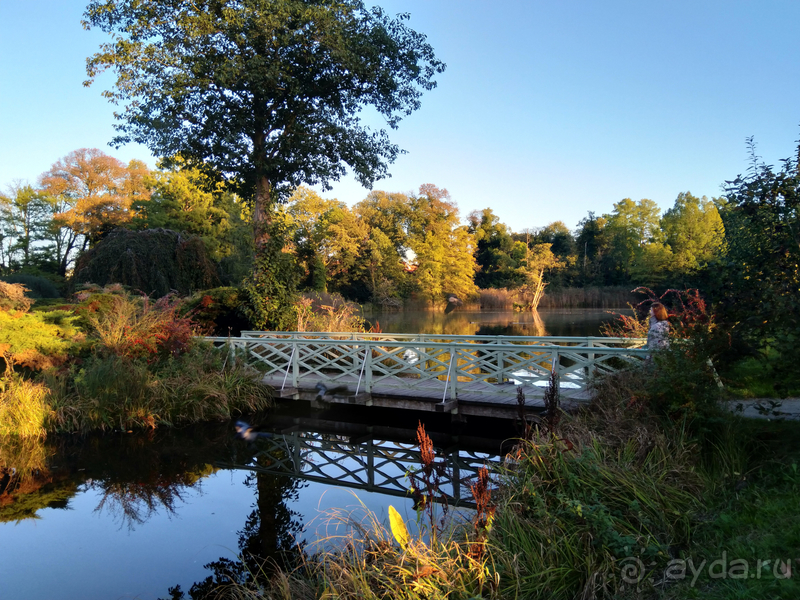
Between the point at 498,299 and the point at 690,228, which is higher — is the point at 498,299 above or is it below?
below

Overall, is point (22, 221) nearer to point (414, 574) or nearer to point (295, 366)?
point (295, 366)

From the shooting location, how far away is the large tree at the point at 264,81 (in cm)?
1238

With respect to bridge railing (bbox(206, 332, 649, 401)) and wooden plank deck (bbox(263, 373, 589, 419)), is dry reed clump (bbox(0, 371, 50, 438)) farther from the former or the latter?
wooden plank deck (bbox(263, 373, 589, 419))

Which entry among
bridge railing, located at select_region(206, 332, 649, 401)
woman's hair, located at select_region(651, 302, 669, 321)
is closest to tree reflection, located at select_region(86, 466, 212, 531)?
bridge railing, located at select_region(206, 332, 649, 401)

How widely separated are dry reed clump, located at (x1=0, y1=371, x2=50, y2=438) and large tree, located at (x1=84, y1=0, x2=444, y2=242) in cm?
671

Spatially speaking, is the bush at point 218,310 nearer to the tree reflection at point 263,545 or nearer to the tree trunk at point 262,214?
the tree trunk at point 262,214

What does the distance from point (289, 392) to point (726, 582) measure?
26.5 ft

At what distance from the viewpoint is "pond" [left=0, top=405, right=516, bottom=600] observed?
435 cm

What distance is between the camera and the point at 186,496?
5.86 meters

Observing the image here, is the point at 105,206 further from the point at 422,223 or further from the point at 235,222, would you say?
the point at 422,223

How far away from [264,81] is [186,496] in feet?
34.1

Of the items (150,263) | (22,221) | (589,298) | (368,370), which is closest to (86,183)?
(22,221)

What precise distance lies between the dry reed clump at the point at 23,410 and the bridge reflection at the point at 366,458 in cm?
339

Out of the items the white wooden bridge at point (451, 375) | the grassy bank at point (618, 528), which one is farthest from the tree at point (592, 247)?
the grassy bank at point (618, 528)
